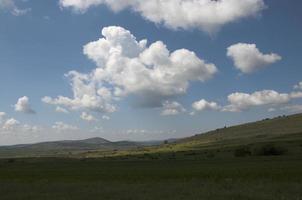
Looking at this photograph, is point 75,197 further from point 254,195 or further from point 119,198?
point 254,195

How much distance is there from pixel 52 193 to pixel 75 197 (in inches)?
188

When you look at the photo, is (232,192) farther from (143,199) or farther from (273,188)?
(143,199)

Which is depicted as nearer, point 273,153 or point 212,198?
point 212,198

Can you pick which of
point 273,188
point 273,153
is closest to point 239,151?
point 273,153

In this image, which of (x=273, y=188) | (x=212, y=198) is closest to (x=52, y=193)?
(x=212, y=198)

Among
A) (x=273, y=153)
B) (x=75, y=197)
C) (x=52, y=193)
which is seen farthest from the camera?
(x=273, y=153)

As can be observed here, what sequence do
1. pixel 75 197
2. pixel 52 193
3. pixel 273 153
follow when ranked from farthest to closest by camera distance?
1. pixel 273 153
2. pixel 52 193
3. pixel 75 197

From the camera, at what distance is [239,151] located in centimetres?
11669

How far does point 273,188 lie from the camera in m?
35.2

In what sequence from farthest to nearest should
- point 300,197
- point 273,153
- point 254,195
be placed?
point 273,153 < point 254,195 < point 300,197

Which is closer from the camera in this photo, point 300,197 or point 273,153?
point 300,197

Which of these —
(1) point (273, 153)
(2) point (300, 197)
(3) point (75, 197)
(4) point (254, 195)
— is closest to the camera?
(2) point (300, 197)

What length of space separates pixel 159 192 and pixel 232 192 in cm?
541

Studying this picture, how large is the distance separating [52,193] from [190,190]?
1093 centimetres
